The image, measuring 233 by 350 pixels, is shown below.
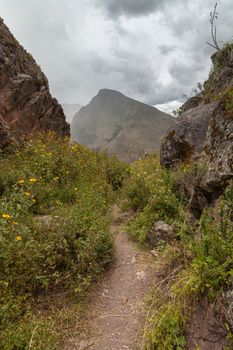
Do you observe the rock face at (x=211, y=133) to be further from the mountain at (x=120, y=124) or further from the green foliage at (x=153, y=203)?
the mountain at (x=120, y=124)

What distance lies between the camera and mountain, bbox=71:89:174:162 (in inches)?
4995

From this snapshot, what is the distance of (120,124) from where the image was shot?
512 feet

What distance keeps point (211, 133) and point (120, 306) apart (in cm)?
360

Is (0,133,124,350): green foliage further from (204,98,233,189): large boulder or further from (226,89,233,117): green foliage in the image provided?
(226,89,233,117): green foliage

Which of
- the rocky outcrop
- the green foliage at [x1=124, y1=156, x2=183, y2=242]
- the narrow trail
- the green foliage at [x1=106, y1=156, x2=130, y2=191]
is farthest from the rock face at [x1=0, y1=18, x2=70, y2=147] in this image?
the narrow trail

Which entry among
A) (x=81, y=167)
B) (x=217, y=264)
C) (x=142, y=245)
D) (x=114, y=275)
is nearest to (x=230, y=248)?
(x=217, y=264)

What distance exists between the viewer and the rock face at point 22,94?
1130 centimetres

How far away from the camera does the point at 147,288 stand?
13.4 feet

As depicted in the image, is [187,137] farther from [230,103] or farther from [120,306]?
[120,306]

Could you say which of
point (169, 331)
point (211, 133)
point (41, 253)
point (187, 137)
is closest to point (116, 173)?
point (187, 137)

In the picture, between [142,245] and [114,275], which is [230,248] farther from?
[142,245]

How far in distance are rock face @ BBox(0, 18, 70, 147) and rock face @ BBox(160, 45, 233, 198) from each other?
5.86 metres

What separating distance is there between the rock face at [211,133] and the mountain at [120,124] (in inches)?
3995

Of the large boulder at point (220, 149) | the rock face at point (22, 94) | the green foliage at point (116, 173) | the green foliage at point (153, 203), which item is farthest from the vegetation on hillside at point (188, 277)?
the rock face at point (22, 94)
